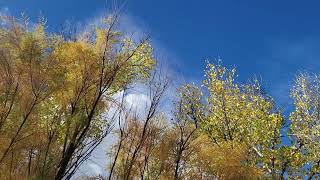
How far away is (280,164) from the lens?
3181cm

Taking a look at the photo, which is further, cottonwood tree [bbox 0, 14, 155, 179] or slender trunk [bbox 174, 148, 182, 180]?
slender trunk [bbox 174, 148, 182, 180]

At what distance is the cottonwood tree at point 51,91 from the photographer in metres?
22.7

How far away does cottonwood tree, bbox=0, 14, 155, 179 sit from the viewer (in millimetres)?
22719

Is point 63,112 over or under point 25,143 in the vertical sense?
over

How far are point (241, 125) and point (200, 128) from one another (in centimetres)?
264

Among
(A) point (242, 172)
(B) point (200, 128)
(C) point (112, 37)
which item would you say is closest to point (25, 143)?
(C) point (112, 37)

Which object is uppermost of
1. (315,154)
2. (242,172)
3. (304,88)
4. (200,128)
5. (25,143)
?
(304,88)

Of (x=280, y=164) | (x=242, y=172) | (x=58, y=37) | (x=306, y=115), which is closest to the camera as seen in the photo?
(x=58, y=37)

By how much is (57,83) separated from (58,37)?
2.40 meters

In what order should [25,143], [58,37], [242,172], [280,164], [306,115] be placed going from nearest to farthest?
1. [25,143]
2. [58,37]
3. [242,172]
4. [280,164]
5. [306,115]

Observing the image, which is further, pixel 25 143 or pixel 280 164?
pixel 280 164

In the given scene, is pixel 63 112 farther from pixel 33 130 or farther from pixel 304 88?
pixel 304 88

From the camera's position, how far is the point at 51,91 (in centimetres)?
2397

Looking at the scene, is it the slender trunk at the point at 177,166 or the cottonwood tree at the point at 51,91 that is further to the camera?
the slender trunk at the point at 177,166
